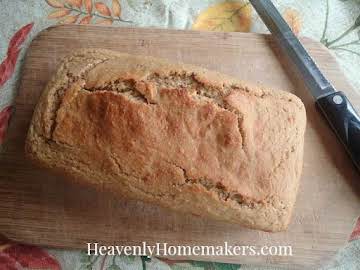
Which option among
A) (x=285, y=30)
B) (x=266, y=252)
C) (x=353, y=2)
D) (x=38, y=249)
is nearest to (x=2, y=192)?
(x=38, y=249)

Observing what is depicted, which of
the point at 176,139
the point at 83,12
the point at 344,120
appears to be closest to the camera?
the point at 176,139

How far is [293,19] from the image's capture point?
1438 mm

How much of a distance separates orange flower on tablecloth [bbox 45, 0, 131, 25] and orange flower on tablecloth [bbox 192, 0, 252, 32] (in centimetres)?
28

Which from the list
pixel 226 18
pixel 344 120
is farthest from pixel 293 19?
pixel 344 120

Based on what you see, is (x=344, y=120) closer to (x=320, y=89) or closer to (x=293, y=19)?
(x=320, y=89)

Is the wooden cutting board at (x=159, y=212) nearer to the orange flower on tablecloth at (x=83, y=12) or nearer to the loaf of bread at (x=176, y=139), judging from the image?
the loaf of bread at (x=176, y=139)

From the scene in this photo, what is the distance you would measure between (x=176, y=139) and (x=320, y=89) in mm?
522

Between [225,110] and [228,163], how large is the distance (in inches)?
5.2

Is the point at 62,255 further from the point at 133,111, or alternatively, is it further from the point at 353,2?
the point at 353,2

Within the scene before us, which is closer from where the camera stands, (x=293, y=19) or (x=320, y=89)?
(x=320, y=89)

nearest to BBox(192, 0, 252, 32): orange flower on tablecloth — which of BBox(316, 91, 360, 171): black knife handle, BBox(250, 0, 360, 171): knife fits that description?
BBox(250, 0, 360, 171): knife

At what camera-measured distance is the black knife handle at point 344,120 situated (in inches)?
47.6

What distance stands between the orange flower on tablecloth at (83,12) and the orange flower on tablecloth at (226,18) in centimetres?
28

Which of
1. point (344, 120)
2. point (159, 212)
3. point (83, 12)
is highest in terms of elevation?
point (83, 12)
